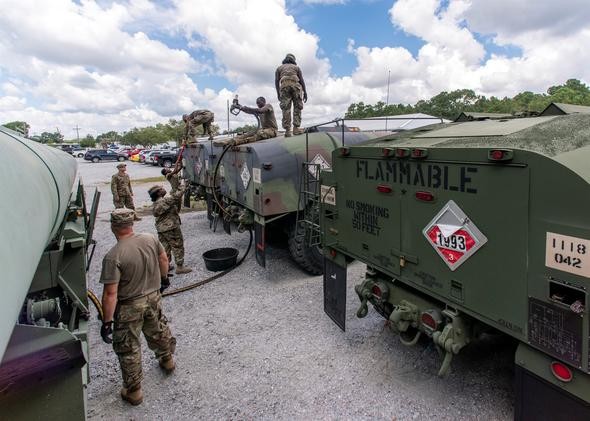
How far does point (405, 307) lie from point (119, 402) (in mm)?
2628

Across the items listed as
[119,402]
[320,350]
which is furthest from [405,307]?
[119,402]

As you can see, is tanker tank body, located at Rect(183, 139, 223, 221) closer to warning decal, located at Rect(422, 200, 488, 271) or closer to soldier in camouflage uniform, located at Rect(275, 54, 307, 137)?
soldier in camouflage uniform, located at Rect(275, 54, 307, 137)

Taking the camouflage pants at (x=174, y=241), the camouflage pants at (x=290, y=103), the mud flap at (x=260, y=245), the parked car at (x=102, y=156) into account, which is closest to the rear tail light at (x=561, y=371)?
the mud flap at (x=260, y=245)

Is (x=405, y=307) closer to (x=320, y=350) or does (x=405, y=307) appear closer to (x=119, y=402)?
(x=320, y=350)

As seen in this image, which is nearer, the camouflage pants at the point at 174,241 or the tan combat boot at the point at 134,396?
the tan combat boot at the point at 134,396

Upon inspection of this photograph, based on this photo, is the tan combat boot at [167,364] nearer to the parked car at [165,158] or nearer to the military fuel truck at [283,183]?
the military fuel truck at [283,183]

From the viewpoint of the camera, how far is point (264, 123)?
768cm

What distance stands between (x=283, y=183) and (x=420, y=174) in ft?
10.6

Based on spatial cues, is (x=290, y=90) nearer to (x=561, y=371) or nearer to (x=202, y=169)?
(x=202, y=169)

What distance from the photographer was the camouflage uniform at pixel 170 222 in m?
6.45

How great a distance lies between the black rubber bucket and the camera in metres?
6.90

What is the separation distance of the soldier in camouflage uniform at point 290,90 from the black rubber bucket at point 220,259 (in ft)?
7.72

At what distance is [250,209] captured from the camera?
6680 mm

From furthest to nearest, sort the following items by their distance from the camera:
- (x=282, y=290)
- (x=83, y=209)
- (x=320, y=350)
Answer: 1. (x=282, y=290)
2. (x=83, y=209)
3. (x=320, y=350)
